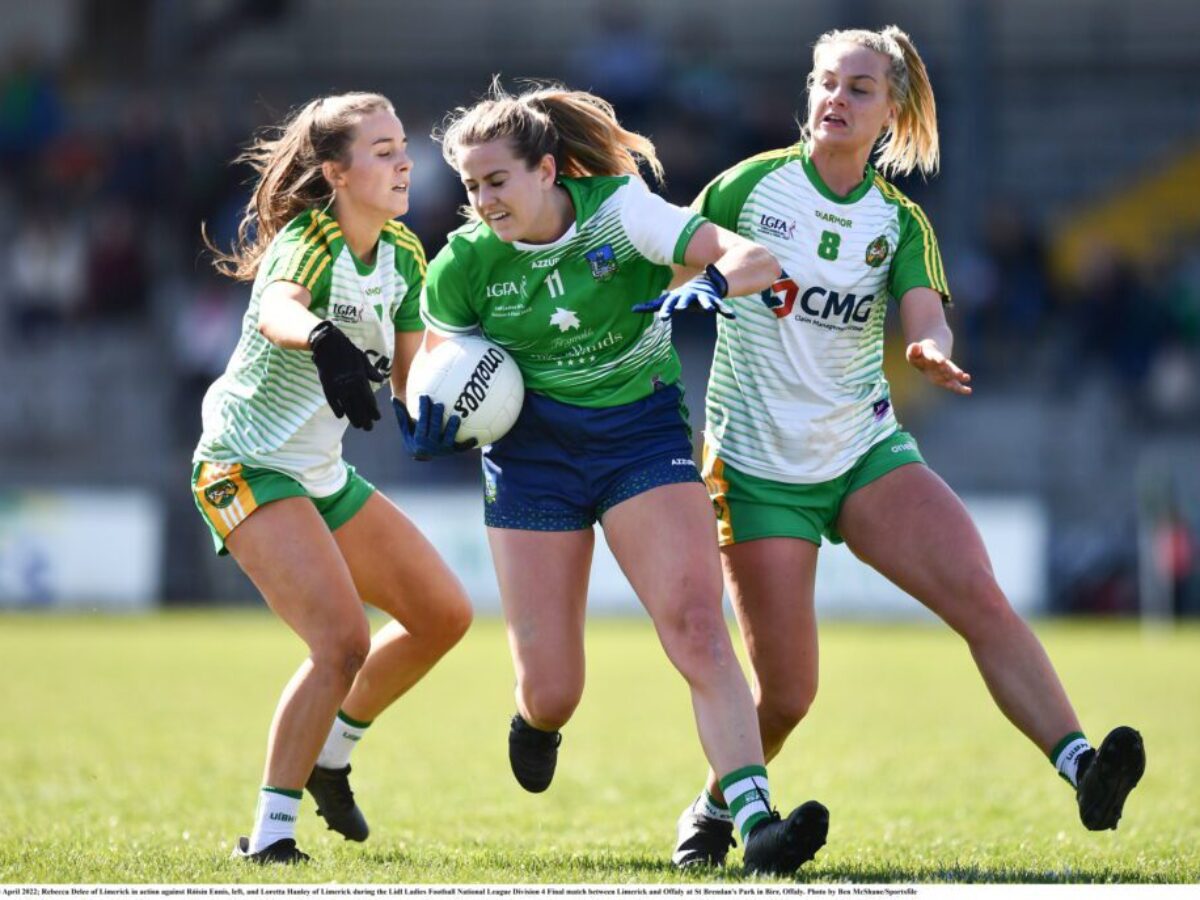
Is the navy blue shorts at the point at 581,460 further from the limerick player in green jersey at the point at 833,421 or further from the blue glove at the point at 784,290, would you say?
the blue glove at the point at 784,290

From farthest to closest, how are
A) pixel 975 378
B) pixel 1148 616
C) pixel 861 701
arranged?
Answer: 1. pixel 975 378
2. pixel 1148 616
3. pixel 861 701

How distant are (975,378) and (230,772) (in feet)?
46.4

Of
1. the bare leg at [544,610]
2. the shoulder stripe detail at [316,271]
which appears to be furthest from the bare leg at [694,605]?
the shoulder stripe detail at [316,271]

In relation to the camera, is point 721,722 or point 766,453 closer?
point 721,722

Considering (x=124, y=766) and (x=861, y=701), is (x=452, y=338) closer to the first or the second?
(x=124, y=766)

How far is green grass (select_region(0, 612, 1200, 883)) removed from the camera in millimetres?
5941

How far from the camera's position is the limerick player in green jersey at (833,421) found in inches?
232

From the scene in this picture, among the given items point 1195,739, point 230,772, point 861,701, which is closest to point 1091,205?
point 861,701

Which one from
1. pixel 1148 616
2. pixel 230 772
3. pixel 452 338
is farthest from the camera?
pixel 1148 616

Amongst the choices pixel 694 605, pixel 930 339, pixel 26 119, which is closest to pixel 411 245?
pixel 694 605

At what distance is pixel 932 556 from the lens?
5863 mm

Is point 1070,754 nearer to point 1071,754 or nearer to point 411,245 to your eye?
point 1071,754

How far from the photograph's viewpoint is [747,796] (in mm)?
Result: 5398

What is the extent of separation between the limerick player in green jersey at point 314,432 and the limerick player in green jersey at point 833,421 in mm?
1061
